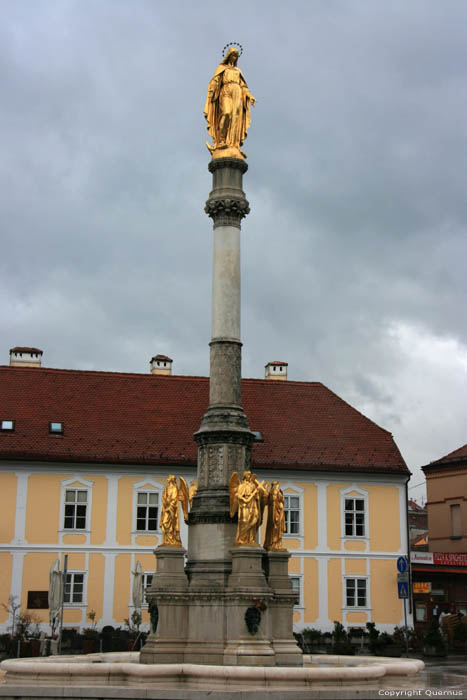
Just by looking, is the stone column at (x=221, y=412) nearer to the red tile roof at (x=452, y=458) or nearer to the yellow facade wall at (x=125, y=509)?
the yellow facade wall at (x=125, y=509)

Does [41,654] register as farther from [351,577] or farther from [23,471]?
[351,577]

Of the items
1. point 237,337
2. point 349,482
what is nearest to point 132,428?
point 349,482

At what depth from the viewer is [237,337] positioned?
71.5 feet

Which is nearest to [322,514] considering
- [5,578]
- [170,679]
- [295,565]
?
[295,565]

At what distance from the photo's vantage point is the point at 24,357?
43.8 meters

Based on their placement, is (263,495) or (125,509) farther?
(125,509)

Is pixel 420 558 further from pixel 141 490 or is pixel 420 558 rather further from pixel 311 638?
pixel 141 490

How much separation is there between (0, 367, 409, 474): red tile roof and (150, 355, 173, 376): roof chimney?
7.12 feet

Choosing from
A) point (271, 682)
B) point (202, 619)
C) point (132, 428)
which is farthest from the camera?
point (132, 428)

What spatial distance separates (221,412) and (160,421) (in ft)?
64.2

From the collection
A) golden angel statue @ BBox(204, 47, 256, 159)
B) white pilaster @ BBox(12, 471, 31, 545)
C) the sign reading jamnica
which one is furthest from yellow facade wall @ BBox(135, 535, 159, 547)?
golden angel statue @ BBox(204, 47, 256, 159)

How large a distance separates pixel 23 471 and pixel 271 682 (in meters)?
22.7

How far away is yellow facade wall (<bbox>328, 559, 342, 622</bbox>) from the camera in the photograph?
3838cm

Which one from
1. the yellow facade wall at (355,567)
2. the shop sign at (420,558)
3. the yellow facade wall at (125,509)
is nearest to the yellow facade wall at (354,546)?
the yellow facade wall at (355,567)
